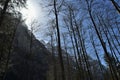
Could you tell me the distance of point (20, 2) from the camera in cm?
1186

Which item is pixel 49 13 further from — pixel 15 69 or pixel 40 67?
pixel 40 67

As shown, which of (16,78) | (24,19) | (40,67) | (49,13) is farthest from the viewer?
(40,67)

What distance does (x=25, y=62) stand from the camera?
113 feet

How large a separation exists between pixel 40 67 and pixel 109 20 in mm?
25421

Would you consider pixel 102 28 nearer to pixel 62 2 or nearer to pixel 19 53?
pixel 62 2

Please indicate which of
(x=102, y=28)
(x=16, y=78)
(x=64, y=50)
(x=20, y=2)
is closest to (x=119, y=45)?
(x=102, y=28)

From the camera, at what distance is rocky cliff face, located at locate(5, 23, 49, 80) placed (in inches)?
1288

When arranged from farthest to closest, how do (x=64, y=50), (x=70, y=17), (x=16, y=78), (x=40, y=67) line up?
(x=40, y=67), (x=16, y=78), (x=64, y=50), (x=70, y=17)

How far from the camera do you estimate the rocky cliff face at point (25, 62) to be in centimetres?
3272

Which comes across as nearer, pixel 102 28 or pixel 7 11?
pixel 7 11

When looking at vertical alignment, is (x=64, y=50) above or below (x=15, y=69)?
above

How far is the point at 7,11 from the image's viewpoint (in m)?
11.5

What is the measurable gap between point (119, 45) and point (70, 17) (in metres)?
10.2

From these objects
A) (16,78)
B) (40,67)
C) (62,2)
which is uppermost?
(62,2)
